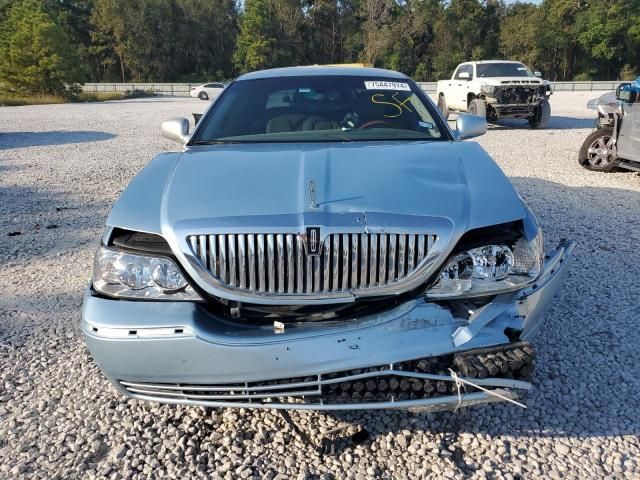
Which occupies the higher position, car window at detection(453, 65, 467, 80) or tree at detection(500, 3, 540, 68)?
tree at detection(500, 3, 540, 68)

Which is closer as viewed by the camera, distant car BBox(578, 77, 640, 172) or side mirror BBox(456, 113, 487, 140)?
side mirror BBox(456, 113, 487, 140)

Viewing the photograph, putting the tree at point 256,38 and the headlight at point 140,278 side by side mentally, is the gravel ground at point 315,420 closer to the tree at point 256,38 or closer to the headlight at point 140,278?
the headlight at point 140,278

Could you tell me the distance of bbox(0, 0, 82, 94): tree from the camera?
111ft

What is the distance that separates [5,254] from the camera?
457 centimetres

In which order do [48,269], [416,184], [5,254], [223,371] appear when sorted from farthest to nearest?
1. [5,254]
2. [48,269]
3. [416,184]
4. [223,371]

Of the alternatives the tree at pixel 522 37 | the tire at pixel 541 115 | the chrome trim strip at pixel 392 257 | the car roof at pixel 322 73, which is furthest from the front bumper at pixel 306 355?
the tree at pixel 522 37

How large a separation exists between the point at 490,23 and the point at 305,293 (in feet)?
233

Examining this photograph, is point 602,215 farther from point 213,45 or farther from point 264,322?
point 213,45

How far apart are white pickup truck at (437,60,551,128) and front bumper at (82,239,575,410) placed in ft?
38.4

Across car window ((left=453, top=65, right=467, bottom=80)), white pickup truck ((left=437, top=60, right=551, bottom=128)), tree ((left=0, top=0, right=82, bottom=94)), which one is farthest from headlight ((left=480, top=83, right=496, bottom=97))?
tree ((left=0, top=0, right=82, bottom=94))

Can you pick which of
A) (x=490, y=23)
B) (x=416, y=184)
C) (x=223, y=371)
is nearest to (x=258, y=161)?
(x=416, y=184)

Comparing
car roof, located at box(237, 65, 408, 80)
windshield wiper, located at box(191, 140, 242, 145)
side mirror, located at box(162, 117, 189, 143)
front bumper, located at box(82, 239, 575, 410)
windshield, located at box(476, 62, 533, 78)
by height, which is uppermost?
windshield, located at box(476, 62, 533, 78)

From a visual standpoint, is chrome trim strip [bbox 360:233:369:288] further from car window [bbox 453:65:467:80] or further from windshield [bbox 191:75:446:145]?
car window [bbox 453:65:467:80]

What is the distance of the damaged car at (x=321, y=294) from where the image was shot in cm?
186
